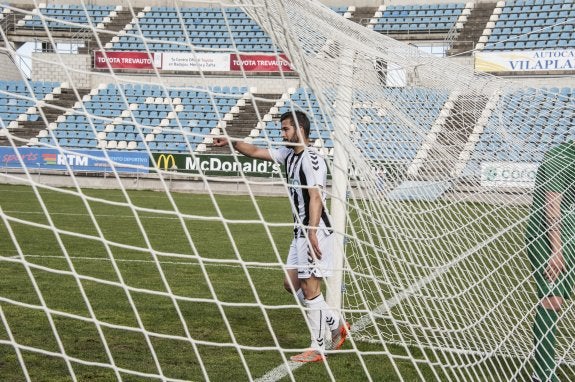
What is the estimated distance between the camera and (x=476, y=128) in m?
6.86

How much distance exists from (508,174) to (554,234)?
1.46 m

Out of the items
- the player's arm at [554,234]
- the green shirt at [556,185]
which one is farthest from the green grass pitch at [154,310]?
the green shirt at [556,185]

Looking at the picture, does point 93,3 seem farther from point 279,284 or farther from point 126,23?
point 279,284

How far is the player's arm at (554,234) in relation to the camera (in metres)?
4.29

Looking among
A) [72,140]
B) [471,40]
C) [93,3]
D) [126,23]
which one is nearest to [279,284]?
[72,140]

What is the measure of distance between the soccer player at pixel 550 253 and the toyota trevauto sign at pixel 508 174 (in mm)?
1036

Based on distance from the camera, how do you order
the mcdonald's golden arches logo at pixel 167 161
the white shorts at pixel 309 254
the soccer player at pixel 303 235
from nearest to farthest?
the soccer player at pixel 303 235, the white shorts at pixel 309 254, the mcdonald's golden arches logo at pixel 167 161

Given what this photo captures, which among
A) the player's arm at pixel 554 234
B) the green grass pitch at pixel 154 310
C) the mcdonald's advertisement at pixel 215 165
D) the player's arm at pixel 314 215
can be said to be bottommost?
the mcdonald's advertisement at pixel 215 165

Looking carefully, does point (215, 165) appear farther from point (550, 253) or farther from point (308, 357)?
point (550, 253)

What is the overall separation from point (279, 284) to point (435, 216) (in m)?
2.66

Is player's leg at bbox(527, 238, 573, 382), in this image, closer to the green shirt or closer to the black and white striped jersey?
the green shirt

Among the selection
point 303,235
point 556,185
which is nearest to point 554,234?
point 556,185

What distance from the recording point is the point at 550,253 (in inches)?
172

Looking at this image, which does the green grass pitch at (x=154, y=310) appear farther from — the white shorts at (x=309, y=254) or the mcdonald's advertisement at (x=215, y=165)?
the mcdonald's advertisement at (x=215, y=165)
